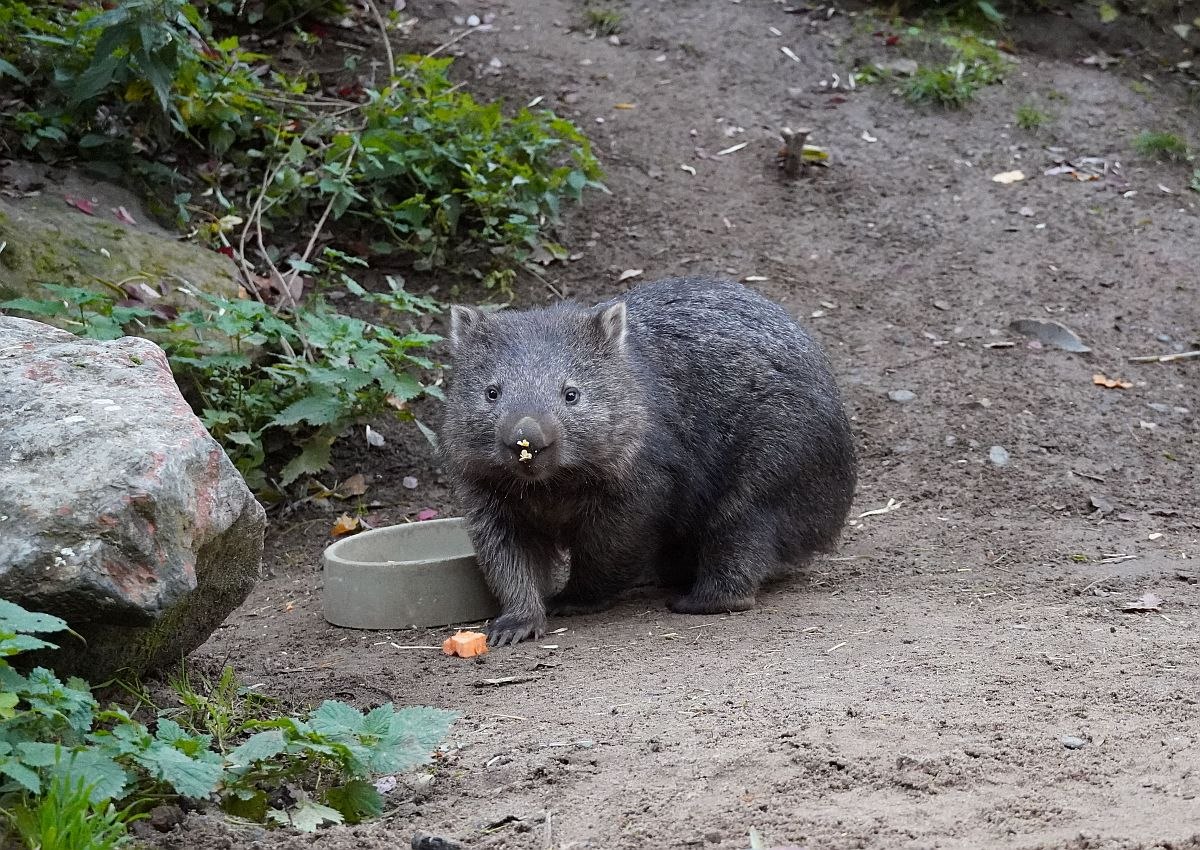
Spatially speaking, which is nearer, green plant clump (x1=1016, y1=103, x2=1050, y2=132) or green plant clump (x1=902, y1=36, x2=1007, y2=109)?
green plant clump (x1=1016, y1=103, x2=1050, y2=132)

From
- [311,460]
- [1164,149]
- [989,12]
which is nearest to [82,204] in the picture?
[311,460]

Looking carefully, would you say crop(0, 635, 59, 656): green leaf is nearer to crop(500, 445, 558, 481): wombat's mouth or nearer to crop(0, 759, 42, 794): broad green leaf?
crop(0, 759, 42, 794): broad green leaf

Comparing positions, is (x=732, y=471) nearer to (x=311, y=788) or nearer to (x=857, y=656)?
(x=857, y=656)

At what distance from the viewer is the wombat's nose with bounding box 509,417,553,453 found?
527cm

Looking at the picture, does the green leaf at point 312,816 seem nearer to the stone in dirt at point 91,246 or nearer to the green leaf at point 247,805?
the green leaf at point 247,805

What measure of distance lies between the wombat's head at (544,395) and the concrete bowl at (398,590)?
1.53ft

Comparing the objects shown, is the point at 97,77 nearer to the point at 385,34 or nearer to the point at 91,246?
the point at 91,246

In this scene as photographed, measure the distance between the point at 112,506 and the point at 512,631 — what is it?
216 centimetres

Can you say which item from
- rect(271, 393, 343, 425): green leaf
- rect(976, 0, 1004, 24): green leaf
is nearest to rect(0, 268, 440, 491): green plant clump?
rect(271, 393, 343, 425): green leaf

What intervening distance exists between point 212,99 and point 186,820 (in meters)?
5.71

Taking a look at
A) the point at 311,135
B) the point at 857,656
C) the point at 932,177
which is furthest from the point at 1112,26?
the point at 857,656

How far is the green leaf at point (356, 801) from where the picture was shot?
3.59m

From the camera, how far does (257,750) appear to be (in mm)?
3602

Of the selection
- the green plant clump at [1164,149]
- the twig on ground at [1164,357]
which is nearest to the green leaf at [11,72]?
the twig on ground at [1164,357]
